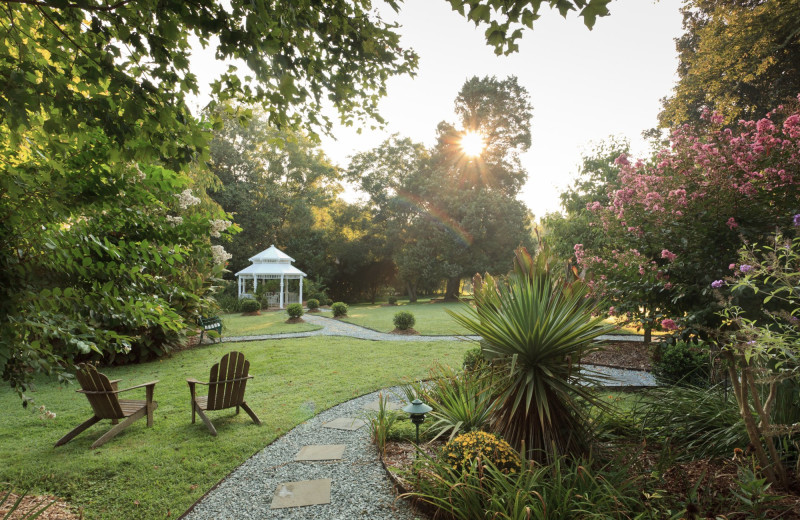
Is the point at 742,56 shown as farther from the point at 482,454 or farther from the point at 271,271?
the point at 271,271

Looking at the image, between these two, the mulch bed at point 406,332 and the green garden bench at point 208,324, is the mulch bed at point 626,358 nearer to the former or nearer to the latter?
the mulch bed at point 406,332

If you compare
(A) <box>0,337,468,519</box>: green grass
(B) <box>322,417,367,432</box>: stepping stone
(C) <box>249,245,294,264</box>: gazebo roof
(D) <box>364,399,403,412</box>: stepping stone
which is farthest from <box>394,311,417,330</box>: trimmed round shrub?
(C) <box>249,245,294,264</box>: gazebo roof

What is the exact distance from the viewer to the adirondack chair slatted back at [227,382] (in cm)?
479

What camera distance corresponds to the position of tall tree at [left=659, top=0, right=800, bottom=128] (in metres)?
7.62

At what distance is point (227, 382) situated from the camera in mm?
4844

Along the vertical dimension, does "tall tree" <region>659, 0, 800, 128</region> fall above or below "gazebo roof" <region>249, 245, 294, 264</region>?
above

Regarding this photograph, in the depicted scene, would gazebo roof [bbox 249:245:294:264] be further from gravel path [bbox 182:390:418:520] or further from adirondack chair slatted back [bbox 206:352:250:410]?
gravel path [bbox 182:390:418:520]

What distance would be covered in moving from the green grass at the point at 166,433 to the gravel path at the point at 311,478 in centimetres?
17

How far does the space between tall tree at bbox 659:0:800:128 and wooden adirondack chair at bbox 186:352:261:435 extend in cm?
815

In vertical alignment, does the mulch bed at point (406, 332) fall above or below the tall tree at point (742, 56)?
below

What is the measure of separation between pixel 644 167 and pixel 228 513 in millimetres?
6699

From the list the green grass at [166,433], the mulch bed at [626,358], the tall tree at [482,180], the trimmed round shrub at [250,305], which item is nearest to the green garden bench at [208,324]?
the green grass at [166,433]

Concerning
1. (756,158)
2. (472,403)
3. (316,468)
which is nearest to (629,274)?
(756,158)

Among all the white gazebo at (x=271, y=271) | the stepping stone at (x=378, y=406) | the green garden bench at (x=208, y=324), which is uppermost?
the white gazebo at (x=271, y=271)
